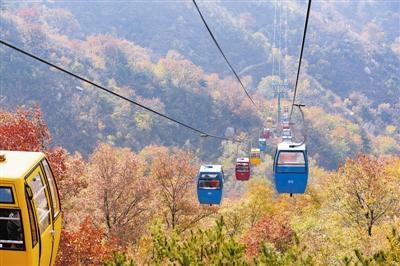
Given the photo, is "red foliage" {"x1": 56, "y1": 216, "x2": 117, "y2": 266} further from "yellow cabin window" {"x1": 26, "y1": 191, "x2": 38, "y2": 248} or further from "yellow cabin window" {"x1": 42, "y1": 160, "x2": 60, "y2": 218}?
"yellow cabin window" {"x1": 26, "y1": 191, "x2": 38, "y2": 248}

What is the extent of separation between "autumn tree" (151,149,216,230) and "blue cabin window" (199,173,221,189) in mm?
14421

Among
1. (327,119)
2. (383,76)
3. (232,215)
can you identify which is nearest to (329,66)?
(383,76)

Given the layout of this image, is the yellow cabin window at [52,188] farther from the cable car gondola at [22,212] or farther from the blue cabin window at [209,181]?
the blue cabin window at [209,181]

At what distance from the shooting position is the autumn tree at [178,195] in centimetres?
3647

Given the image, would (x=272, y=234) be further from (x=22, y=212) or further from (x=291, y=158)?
(x=22, y=212)

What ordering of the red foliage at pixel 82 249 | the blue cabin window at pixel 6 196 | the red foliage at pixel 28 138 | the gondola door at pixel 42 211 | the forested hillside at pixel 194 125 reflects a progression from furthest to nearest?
1. the forested hillside at pixel 194 125
2. the red foliage at pixel 28 138
3. the red foliage at pixel 82 249
4. the gondola door at pixel 42 211
5. the blue cabin window at pixel 6 196

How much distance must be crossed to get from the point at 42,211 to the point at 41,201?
6.9 inches

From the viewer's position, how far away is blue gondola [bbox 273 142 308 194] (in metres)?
15.8

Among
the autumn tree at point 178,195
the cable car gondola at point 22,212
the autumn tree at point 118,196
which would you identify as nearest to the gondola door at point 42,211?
the cable car gondola at point 22,212

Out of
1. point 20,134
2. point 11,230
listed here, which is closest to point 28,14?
point 20,134

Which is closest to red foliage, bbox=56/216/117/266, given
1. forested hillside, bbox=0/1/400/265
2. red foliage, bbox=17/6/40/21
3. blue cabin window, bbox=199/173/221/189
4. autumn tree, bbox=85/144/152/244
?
forested hillside, bbox=0/1/400/265

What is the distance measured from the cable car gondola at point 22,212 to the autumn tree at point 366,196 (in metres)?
27.3

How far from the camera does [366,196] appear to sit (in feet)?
109

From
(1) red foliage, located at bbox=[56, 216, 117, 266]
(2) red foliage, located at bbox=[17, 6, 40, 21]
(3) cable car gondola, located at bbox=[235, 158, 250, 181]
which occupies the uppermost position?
(2) red foliage, located at bbox=[17, 6, 40, 21]
